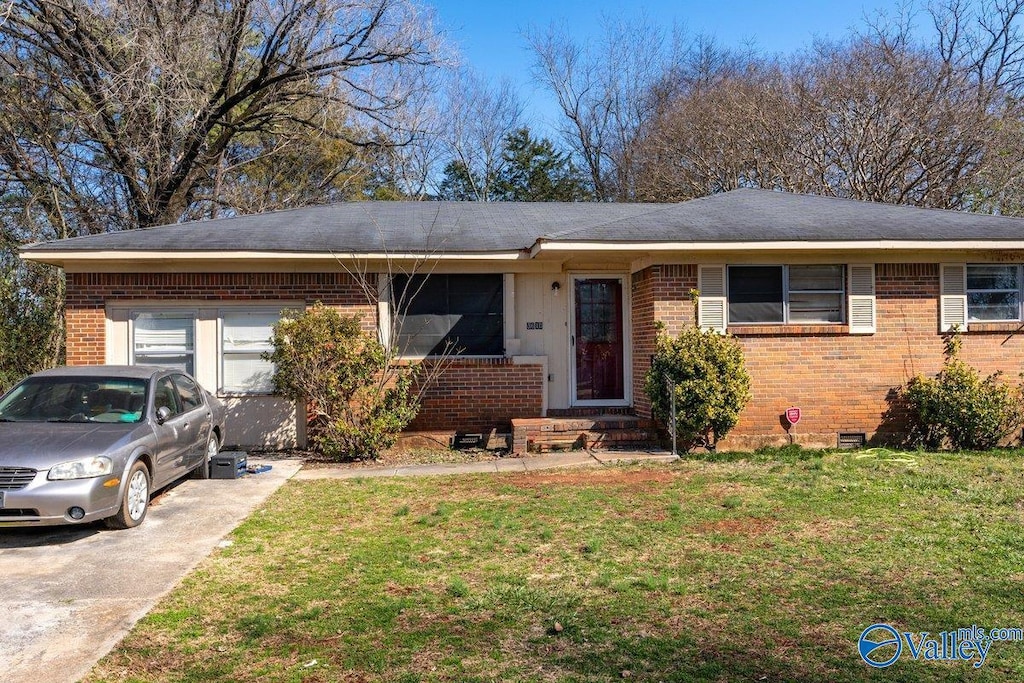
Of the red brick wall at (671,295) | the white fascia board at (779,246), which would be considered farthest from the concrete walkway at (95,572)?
the red brick wall at (671,295)

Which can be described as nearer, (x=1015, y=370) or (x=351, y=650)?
(x=351, y=650)

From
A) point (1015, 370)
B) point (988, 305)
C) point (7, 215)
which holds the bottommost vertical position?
point (1015, 370)

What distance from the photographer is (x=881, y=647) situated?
3.94 meters

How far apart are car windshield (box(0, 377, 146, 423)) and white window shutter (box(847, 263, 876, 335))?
29.2 ft

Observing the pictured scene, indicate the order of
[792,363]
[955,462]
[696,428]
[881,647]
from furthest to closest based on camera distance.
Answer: [792,363], [696,428], [955,462], [881,647]

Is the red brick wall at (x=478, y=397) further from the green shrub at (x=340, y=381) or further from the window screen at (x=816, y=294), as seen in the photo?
the window screen at (x=816, y=294)

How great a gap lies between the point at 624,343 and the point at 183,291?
21.3 ft

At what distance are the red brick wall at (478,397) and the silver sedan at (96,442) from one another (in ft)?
10.8

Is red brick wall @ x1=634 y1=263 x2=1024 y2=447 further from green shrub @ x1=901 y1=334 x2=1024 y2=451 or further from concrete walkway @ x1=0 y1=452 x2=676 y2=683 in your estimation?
concrete walkway @ x1=0 y1=452 x2=676 y2=683

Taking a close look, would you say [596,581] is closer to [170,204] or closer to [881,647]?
[881,647]

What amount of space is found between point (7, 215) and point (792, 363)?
17.6m

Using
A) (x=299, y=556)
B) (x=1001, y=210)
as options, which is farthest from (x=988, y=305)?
(x=1001, y=210)

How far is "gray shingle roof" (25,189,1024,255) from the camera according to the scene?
10125 millimetres

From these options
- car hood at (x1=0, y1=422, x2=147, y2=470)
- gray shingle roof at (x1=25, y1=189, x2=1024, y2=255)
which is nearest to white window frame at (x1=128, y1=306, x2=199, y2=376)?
gray shingle roof at (x1=25, y1=189, x2=1024, y2=255)
